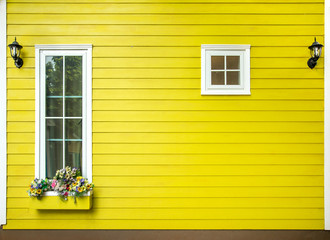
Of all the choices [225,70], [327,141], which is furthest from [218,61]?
[327,141]

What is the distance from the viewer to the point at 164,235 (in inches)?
116

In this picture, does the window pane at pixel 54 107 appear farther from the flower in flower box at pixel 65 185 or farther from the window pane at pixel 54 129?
the flower in flower box at pixel 65 185

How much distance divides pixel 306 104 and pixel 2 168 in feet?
12.8

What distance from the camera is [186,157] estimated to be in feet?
9.75

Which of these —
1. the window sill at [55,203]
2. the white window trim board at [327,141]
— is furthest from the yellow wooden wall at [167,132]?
the window sill at [55,203]

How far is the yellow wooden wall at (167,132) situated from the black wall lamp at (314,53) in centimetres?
16

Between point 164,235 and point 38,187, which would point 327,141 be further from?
point 38,187

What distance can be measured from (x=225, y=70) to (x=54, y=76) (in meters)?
2.17

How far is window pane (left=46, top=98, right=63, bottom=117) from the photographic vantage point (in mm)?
3008

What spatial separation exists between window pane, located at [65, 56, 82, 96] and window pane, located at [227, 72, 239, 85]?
1.89 metres

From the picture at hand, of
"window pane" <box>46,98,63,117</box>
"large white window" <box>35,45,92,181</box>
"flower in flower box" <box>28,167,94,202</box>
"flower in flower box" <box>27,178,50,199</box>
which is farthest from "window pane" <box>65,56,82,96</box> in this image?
"flower in flower box" <box>27,178,50,199</box>

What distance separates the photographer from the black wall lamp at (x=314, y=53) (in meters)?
2.86

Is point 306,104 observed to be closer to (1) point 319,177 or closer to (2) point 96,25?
(1) point 319,177

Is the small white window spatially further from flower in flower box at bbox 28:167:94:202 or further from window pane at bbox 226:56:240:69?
flower in flower box at bbox 28:167:94:202
